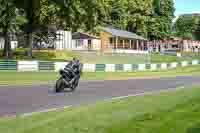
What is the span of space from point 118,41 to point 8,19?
46.7 meters

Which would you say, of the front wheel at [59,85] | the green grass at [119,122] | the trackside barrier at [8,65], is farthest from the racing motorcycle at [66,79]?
the trackside barrier at [8,65]

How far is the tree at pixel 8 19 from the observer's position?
49.5 m

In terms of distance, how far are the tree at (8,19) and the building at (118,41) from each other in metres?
31.4

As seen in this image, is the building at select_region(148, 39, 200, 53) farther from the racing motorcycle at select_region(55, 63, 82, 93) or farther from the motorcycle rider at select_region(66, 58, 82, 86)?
the racing motorcycle at select_region(55, 63, 82, 93)

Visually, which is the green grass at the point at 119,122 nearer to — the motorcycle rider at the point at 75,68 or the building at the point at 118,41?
the motorcycle rider at the point at 75,68

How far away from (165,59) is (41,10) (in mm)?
38669

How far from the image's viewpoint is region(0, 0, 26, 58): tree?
49.5 meters

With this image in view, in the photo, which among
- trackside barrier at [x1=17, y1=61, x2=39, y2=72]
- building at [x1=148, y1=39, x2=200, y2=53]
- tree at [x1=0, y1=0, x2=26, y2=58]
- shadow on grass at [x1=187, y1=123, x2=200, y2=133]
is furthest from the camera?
building at [x1=148, y1=39, x2=200, y2=53]

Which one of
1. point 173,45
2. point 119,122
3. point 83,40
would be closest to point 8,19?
point 83,40

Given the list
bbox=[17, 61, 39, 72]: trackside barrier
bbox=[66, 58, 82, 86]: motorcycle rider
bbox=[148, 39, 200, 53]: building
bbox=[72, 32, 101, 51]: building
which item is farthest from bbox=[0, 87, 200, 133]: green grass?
bbox=[148, 39, 200, 53]: building

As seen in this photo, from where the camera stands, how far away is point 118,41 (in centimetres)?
9538

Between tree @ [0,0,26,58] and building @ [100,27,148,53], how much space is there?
3141 cm

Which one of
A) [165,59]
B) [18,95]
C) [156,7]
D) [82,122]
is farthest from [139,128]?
[156,7]

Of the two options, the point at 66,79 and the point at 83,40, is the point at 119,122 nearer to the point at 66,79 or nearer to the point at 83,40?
the point at 66,79
